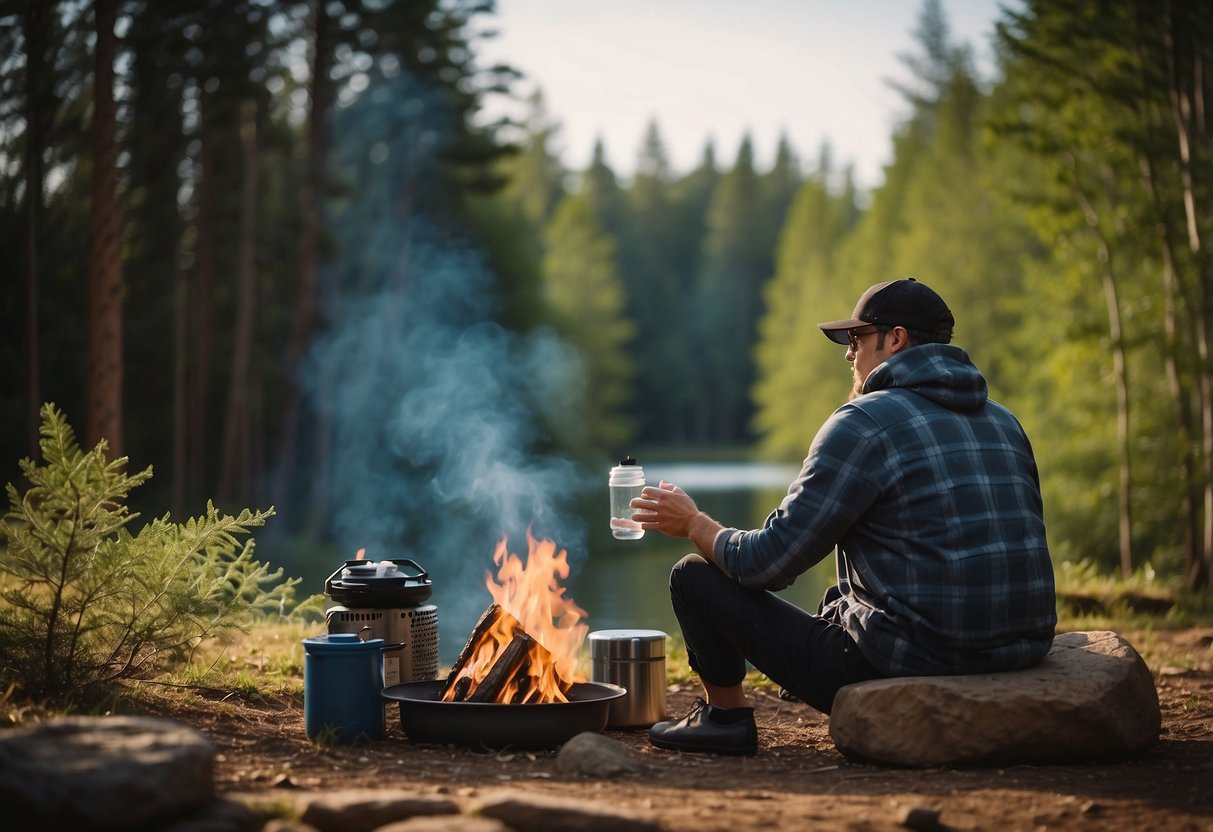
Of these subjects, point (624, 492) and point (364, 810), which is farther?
point (624, 492)

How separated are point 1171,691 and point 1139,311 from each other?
21.4 ft

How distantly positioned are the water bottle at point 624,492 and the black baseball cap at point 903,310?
955mm

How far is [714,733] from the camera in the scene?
12.9 feet

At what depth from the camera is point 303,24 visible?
17.4m

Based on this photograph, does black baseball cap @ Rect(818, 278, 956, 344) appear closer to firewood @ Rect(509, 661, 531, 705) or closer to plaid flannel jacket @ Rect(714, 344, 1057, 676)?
plaid flannel jacket @ Rect(714, 344, 1057, 676)

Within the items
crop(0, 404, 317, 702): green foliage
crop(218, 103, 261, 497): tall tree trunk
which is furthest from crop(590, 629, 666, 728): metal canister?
crop(218, 103, 261, 497): tall tree trunk

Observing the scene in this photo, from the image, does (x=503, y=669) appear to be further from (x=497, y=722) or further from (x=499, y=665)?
(x=497, y=722)

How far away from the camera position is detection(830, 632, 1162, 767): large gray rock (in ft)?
11.5

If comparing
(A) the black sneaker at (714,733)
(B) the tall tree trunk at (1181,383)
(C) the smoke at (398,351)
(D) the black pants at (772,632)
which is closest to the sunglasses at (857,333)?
(D) the black pants at (772,632)

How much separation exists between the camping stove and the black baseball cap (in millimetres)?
1880

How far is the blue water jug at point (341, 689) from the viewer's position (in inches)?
154

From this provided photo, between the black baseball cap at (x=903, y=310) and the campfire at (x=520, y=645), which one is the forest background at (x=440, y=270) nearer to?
the campfire at (x=520, y=645)

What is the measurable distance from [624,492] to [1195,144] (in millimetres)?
6788

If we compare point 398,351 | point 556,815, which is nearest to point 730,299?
point 398,351
